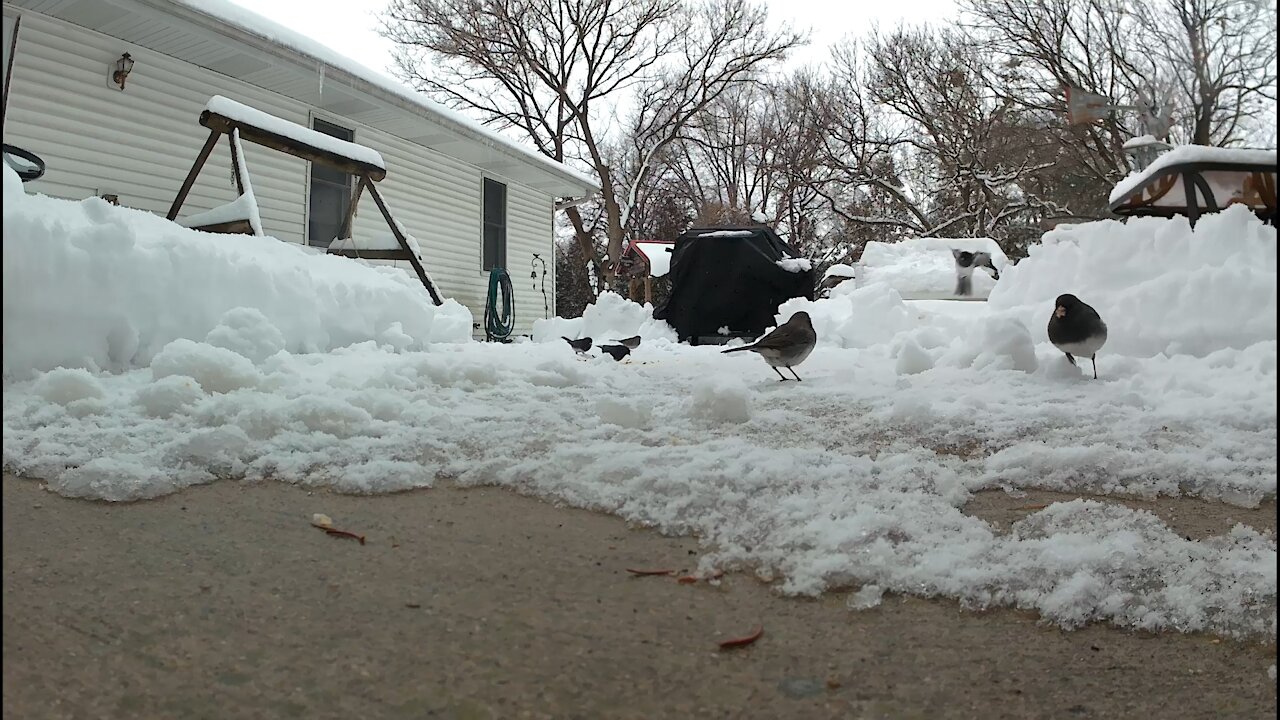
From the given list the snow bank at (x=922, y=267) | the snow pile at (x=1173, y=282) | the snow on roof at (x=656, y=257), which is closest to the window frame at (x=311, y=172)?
the snow bank at (x=922, y=267)

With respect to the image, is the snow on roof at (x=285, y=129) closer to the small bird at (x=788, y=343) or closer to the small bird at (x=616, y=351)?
the small bird at (x=616, y=351)

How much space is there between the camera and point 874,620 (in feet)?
4.14

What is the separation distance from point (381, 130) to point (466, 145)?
118cm

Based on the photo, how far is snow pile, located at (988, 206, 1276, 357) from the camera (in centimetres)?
370

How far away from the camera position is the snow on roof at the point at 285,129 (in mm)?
5688

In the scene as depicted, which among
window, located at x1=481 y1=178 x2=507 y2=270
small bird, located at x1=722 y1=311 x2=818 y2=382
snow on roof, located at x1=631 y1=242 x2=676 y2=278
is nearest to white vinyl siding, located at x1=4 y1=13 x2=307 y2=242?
window, located at x1=481 y1=178 x2=507 y2=270

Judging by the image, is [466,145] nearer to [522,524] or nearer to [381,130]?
[381,130]

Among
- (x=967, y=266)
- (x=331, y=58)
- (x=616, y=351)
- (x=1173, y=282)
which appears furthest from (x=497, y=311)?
(x=1173, y=282)

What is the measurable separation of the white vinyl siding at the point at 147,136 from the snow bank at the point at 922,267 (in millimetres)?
6021

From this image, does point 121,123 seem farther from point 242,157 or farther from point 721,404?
point 721,404

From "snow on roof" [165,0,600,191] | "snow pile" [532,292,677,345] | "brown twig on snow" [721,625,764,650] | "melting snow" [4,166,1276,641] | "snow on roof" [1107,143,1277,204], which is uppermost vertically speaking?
"snow on roof" [165,0,600,191]

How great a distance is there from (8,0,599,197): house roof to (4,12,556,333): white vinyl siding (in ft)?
0.43

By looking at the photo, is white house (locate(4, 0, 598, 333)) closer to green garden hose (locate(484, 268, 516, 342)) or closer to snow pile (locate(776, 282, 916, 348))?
green garden hose (locate(484, 268, 516, 342))

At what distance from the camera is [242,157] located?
5.82 meters
